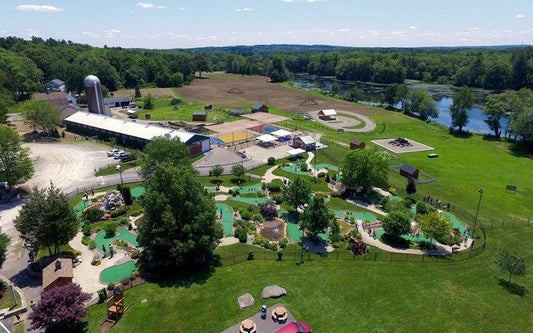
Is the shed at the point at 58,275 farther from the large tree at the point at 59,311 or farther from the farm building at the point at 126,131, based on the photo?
the farm building at the point at 126,131

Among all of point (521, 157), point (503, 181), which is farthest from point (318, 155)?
point (521, 157)

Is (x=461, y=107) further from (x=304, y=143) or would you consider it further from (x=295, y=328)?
(x=295, y=328)

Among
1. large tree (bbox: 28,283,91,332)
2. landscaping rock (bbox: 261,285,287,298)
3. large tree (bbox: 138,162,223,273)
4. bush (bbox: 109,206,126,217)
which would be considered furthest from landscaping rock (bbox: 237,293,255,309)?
bush (bbox: 109,206,126,217)

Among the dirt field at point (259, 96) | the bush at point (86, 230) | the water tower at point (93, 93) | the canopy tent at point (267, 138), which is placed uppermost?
the water tower at point (93, 93)

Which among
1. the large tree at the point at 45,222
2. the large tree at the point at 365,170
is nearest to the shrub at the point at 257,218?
the large tree at the point at 365,170

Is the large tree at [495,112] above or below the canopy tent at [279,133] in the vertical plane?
above

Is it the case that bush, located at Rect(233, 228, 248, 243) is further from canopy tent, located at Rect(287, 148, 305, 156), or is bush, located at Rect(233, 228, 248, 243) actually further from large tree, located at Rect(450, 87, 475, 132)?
large tree, located at Rect(450, 87, 475, 132)

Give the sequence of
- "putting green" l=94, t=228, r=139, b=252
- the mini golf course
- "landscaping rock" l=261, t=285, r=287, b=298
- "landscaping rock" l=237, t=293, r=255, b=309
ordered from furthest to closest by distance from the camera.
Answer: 1. the mini golf course
2. "putting green" l=94, t=228, r=139, b=252
3. "landscaping rock" l=261, t=285, r=287, b=298
4. "landscaping rock" l=237, t=293, r=255, b=309

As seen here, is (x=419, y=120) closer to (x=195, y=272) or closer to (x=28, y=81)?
(x=195, y=272)
